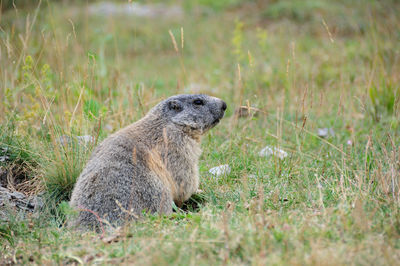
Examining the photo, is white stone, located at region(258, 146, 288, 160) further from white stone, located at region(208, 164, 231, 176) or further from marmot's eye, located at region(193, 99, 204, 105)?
marmot's eye, located at region(193, 99, 204, 105)

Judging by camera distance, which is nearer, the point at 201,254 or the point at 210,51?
the point at 201,254

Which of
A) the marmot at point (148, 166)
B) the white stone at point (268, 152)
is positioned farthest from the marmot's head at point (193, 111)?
the white stone at point (268, 152)

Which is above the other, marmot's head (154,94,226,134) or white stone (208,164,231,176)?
marmot's head (154,94,226,134)

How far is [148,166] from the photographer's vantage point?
4.26 metres

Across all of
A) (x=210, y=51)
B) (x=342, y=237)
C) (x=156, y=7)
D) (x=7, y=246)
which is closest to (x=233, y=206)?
(x=342, y=237)

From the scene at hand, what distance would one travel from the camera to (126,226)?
339 cm

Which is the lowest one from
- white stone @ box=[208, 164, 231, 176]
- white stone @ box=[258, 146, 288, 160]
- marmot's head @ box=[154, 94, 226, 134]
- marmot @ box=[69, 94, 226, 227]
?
white stone @ box=[208, 164, 231, 176]

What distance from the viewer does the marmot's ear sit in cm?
490

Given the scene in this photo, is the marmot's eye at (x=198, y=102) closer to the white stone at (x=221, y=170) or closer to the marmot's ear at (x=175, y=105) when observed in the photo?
the marmot's ear at (x=175, y=105)

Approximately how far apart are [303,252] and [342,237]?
0.36m

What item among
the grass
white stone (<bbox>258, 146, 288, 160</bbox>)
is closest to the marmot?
the grass

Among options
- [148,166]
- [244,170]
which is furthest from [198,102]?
[148,166]

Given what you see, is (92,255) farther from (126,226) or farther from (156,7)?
(156,7)

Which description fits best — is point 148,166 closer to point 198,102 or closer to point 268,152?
point 198,102
